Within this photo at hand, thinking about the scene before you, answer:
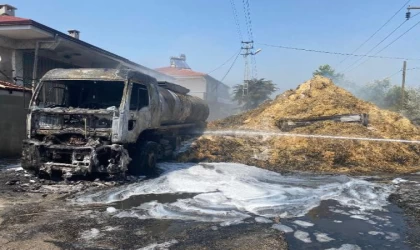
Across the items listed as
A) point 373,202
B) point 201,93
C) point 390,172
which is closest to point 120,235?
point 373,202

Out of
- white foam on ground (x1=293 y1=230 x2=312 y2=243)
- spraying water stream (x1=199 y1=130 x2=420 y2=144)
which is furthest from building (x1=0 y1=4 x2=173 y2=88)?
white foam on ground (x1=293 y1=230 x2=312 y2=243)

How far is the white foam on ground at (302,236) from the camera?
4.60 metres

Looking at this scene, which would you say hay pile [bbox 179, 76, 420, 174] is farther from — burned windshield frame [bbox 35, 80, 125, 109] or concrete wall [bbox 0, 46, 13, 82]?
concrete wall [bbox 0, 46, 13, 82]

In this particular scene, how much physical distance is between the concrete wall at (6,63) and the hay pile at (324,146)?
9102 mm

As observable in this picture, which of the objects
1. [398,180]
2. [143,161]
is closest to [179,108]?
[143,161]

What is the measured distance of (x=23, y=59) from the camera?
15.6 meters

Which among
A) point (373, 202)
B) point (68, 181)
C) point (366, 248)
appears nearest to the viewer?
point (366, 248)

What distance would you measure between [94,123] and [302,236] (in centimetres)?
530

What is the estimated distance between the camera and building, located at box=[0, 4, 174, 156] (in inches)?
445

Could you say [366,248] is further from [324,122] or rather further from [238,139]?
[324,122]

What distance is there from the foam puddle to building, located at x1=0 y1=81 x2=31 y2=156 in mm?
5962

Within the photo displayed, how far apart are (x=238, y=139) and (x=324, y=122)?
363cm

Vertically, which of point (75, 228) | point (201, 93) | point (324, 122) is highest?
point (201, 93)

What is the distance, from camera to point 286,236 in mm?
4715
